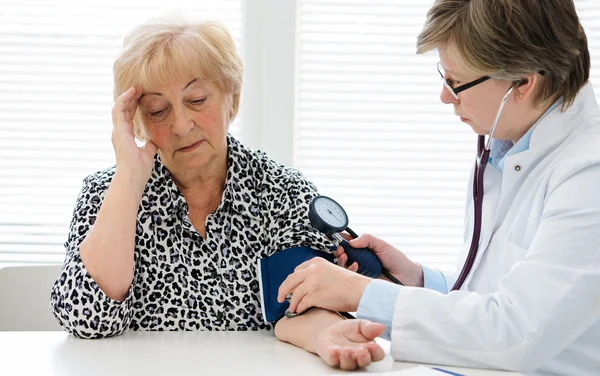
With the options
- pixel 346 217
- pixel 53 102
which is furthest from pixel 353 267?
pixel 53 102

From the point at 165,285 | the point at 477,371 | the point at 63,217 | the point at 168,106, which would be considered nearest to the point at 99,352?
the point at 165,285

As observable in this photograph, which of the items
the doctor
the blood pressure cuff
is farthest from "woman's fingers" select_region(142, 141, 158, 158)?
the doctor

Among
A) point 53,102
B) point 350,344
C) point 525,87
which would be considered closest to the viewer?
point 350,344

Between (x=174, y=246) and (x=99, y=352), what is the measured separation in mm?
387

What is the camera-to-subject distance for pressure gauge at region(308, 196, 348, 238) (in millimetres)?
1686

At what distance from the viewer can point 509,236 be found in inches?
63.0

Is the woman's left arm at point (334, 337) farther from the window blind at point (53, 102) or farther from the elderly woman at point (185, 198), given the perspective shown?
the window blind at point (53, 102)

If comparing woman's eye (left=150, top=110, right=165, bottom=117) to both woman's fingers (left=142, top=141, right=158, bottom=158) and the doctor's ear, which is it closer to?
woman's fingers (left=142, top=141, right=158, bottom=158)

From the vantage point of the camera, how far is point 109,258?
1.68 m

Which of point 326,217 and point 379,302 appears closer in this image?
point 379,302

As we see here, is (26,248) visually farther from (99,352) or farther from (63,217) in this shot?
(99,352)

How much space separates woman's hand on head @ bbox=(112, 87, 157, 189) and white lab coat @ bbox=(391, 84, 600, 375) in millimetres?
741

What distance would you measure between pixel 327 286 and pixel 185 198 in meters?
0.58

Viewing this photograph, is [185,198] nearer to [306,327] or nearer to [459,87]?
[306,327]
